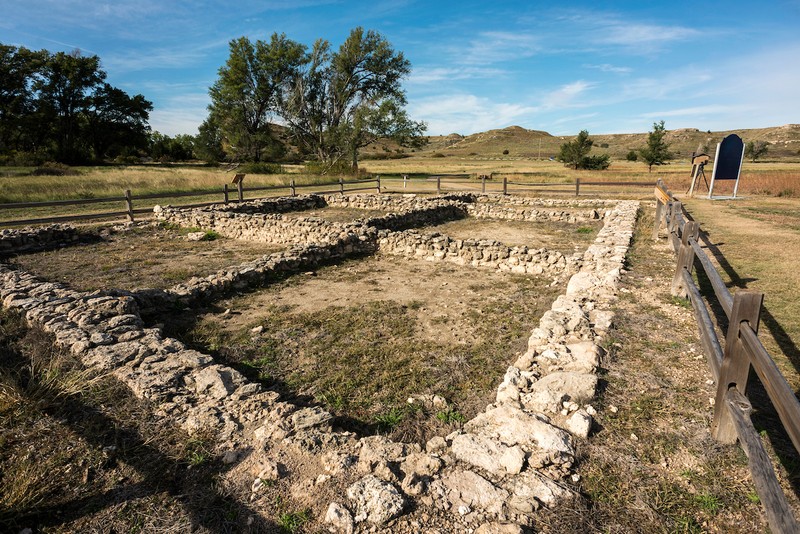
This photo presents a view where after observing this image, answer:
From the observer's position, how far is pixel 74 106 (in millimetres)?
45719

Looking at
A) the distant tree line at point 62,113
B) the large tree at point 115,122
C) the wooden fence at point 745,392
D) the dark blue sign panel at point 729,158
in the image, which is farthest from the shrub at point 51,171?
the dark blue sign panel at point 729,158

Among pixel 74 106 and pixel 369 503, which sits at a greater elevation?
pixel 74 106

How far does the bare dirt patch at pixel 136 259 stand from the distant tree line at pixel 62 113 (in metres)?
34.8

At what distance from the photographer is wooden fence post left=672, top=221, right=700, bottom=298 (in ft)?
19.5

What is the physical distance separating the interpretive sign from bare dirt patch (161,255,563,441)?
1621 centimetres

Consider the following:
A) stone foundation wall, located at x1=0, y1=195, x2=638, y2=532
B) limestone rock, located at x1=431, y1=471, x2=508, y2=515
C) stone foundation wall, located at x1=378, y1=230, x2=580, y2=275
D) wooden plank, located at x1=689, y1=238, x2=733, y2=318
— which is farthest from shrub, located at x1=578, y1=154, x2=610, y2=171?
limestone rock, located at x1=431, y1=471, x2=508, y2=515

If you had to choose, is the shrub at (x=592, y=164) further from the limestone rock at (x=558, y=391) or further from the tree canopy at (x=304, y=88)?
the limestone rock at (x=558, y=391)

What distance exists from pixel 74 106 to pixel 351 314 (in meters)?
55.7

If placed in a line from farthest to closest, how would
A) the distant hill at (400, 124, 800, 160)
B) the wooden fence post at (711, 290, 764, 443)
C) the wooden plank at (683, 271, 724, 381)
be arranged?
the distant hill at (400, 124, 800, 160), the wooden plank at (683, 271, 724, 381), the wooden fence post at (711, 290, 764, 443)

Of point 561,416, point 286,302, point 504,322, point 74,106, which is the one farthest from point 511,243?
point 74,106

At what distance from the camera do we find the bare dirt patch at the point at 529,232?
39.0ft

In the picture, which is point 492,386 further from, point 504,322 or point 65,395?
point 65,395

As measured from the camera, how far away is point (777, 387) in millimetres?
2197

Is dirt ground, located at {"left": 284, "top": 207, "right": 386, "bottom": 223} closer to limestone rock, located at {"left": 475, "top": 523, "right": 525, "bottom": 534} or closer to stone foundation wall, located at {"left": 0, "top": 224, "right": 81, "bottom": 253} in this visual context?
stone foundation wall, located at {"left": 0, "top": 224, "right": 81, "bottom": 253}
